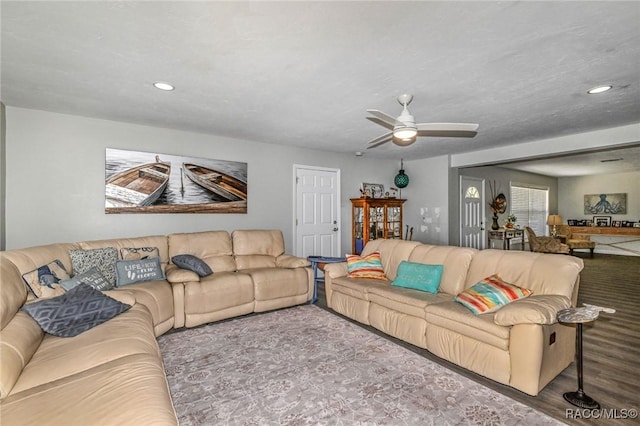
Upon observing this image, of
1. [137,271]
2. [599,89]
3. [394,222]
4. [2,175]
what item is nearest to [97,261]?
[137,271]

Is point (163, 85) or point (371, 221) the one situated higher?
point (163, 85)

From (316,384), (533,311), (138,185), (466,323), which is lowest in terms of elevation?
(316,384)

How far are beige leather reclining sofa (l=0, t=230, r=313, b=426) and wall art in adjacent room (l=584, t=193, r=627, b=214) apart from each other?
1048cm

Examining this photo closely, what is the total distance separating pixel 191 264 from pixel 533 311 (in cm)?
337

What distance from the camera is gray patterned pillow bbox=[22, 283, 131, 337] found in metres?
2.05

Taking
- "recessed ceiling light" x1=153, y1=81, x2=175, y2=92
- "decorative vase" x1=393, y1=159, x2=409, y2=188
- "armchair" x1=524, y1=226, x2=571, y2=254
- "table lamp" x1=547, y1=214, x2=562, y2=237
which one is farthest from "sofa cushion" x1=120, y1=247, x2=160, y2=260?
"table lamp" x1=547, y1=214, x2=562, y2=237

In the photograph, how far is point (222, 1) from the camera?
1.64 meters

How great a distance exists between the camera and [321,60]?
7.57 ft

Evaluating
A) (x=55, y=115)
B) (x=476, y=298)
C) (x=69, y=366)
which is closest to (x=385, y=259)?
(x=476, y=298)

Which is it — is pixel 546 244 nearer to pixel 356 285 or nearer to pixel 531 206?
pixel 531 206

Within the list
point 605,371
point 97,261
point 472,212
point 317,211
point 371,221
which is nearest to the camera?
point 605,371

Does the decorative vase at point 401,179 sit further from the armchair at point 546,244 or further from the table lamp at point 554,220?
the table lamp at point 554,220

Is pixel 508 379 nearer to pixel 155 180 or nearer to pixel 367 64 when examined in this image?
pixel 367 64

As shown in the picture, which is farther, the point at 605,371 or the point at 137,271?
the point at 137,271
